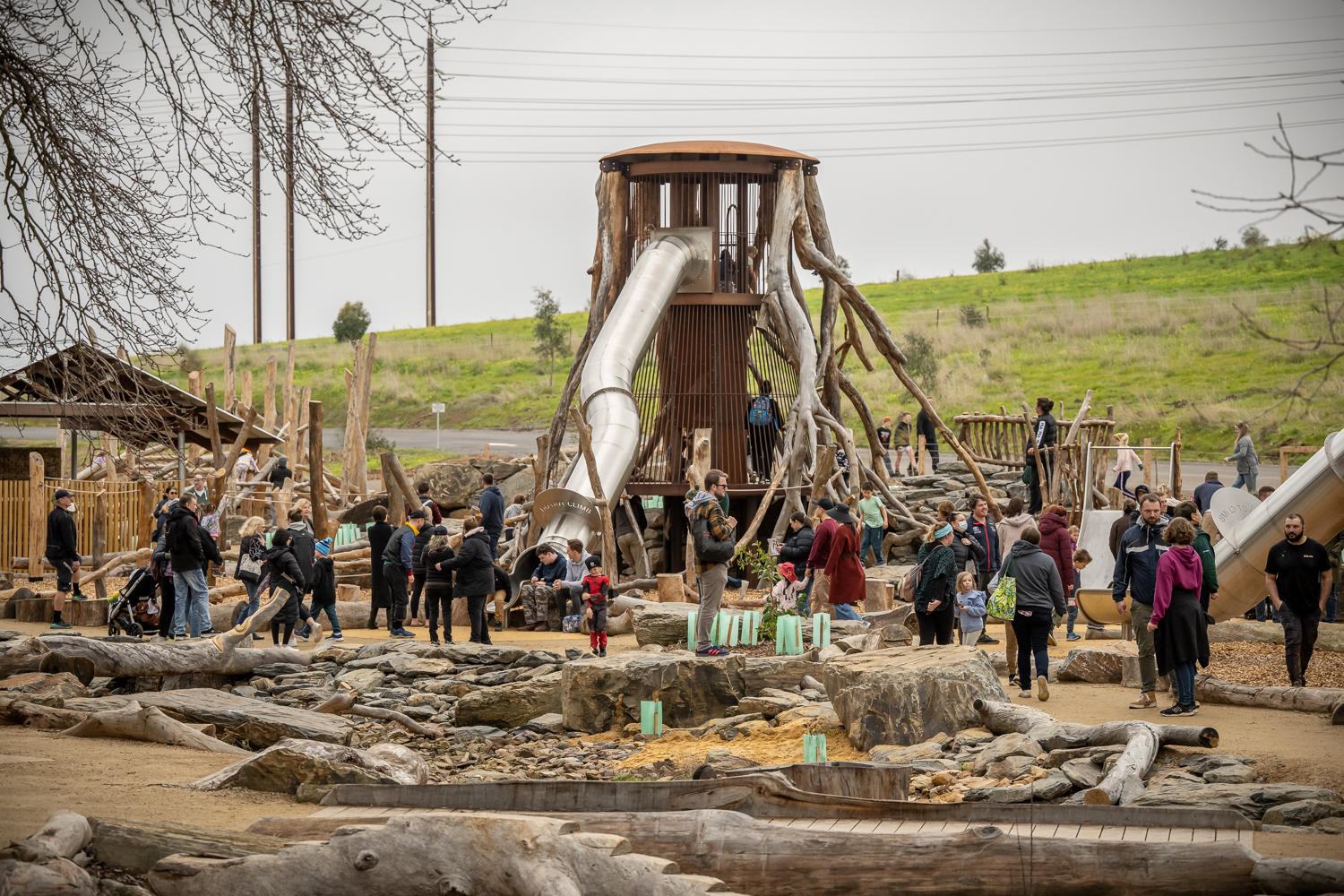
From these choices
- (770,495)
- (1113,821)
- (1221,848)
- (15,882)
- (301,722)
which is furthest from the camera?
(770,495)

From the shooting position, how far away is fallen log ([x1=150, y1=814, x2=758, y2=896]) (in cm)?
569

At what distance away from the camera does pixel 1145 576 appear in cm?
1100

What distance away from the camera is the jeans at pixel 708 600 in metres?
12.6

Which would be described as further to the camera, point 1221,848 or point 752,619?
point 752,619

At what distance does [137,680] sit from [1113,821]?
9191mm

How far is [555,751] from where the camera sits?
37.1 ft

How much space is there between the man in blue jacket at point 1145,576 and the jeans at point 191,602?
9.47 metres

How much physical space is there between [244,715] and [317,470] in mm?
8754

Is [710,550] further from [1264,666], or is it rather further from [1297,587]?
[1264,666]

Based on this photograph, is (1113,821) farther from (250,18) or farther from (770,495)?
(770,495)

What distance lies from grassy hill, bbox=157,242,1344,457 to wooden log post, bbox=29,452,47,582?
24.2m

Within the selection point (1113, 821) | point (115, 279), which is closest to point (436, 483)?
point (115, 279)

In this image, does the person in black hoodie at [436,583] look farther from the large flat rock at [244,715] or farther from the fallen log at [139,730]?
the fallen log at [139,730]

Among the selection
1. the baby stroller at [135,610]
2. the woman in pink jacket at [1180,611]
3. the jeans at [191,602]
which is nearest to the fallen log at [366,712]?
the jeans at [191,602]
